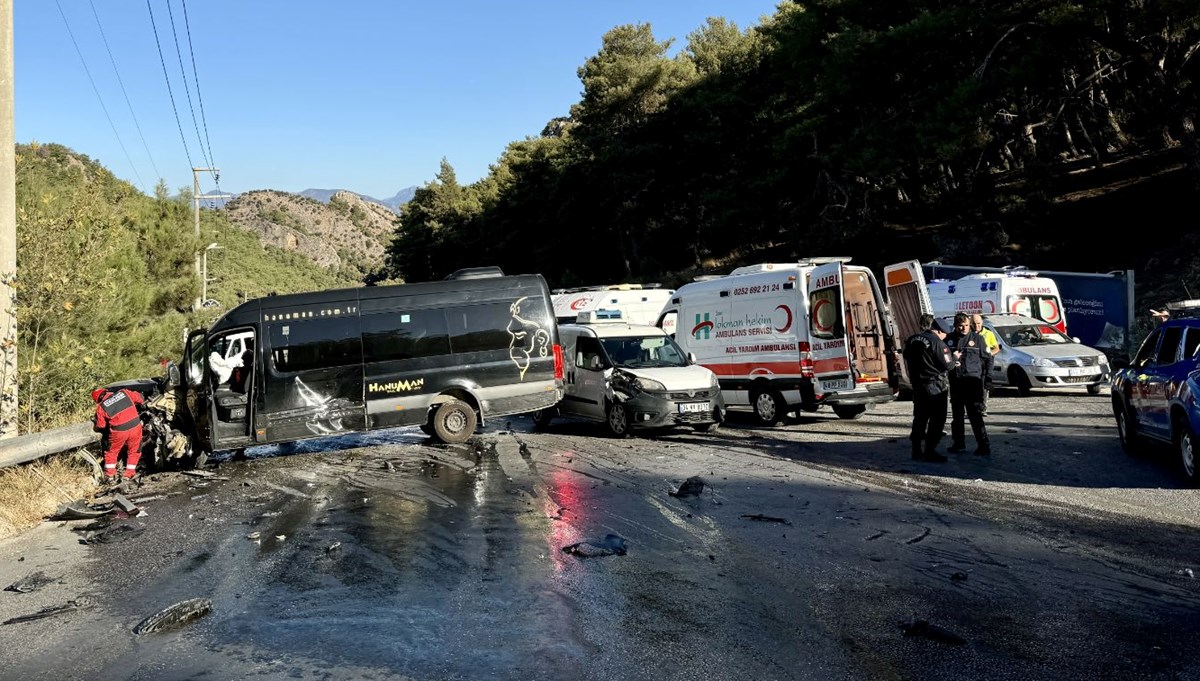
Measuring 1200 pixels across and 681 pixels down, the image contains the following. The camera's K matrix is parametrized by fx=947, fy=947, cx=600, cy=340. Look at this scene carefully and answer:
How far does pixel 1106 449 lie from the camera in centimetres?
1182

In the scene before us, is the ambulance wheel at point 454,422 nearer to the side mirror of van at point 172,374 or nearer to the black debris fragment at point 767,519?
the side mirror of van at point 172,374

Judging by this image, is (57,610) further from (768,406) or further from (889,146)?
(889,146)

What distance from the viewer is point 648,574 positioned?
671 cm

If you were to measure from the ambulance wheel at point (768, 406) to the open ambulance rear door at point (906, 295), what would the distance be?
2.33 meters

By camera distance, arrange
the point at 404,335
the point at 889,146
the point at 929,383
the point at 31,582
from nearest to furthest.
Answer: the point at 31,582 → the point at 929,383 → the point at 404,335 → the point at 889,146

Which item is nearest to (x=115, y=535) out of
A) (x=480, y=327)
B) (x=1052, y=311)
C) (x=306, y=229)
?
(x=480, y=327)

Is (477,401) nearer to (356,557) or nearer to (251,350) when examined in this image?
(251,350)

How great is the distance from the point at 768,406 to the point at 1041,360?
644 cm

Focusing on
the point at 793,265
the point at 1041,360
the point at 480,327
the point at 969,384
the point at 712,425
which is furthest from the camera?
the point at 1041,360

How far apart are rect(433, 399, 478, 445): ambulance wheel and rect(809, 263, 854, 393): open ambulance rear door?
558 centimetres

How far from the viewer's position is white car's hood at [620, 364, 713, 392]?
48.8 ft

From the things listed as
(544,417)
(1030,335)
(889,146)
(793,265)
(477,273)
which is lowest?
(544,417)

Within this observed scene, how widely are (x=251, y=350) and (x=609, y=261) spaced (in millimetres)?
52897

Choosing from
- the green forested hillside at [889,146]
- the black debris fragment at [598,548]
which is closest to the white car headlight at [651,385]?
the black debris fragment at [598,548]
